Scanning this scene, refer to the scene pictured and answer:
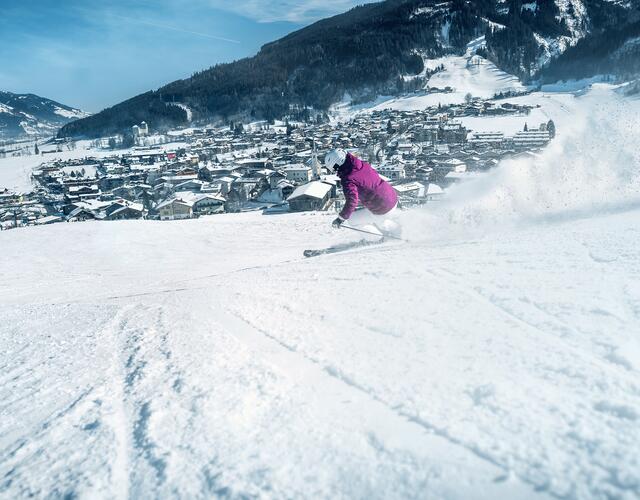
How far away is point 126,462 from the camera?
2.13m

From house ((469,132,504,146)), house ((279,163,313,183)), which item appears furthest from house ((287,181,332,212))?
house ((469,132,504,146))

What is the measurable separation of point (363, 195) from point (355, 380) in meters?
6.26

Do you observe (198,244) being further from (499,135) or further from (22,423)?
(499,135)

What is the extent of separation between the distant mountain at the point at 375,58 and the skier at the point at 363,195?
10540cm

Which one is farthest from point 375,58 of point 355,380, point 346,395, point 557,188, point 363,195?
point 346,395

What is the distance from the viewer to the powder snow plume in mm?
8047

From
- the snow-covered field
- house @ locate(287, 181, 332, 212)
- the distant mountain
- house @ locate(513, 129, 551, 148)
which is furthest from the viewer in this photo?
the distant mountain

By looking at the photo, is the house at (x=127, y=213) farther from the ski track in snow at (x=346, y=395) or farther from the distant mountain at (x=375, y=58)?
the distant mountain at (x=375, y=58)

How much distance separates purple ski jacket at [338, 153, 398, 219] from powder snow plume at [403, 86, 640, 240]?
30.3 inches

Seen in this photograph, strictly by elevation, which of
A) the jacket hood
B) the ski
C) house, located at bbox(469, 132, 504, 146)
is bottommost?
the ski

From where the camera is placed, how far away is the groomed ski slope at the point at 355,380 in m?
1.83

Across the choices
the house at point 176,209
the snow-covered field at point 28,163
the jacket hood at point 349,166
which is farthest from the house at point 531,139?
the snow-covered field at point 28,163

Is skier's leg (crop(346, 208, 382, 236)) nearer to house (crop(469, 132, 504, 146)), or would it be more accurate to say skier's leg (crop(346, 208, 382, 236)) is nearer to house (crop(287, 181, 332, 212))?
house (crop(287, 181, 332, 212))

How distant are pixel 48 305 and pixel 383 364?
19.9ft
